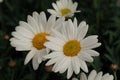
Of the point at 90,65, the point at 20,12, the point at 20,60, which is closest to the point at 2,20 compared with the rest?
the point at 20,12

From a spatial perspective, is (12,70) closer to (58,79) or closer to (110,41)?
(58,79)

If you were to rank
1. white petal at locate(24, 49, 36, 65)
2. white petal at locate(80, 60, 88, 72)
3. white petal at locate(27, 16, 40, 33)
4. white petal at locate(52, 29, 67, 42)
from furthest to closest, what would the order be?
1. white petal at locate(27, 16, 40, 33)
2. white petal at locate(24, 49, 36, 65)
3. white petal at locate(52, 29, 67, 42)
4. white petal at locate(80, 60, 88, 72)

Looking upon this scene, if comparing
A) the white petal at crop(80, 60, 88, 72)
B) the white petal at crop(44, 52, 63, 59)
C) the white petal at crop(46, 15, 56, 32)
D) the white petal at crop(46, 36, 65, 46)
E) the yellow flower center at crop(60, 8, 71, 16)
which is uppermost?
the yellow flower center at crop(60, 8, 71, 16)

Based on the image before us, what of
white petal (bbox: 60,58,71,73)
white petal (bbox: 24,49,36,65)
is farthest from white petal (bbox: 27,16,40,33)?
white petal (bbox: 60,58,71,73)

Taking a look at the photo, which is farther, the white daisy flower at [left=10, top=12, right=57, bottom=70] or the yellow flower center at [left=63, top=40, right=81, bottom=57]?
Result: the white daisy flower at [left=10, top=12, right=57, bottom=70]

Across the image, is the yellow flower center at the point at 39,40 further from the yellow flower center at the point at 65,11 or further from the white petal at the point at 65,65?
the yellow flower center at the point at 65,11

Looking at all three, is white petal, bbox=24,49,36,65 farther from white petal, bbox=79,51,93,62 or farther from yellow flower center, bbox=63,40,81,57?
white petal, bbox=79,51,93,62
